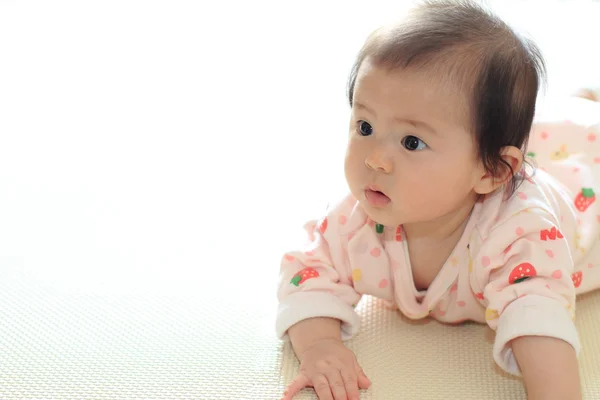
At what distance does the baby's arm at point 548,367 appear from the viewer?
2.99ft

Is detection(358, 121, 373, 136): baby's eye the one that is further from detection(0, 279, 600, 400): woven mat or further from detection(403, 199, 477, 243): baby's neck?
detection(0, 279, 600, 400): woven mat

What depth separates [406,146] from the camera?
0.93 meters

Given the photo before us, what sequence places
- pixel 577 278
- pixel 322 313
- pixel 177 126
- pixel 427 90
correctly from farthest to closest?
pixel 177 126, pixel 577 278, pixel 322 313, pixel 427 90

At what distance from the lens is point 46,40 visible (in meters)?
2.00

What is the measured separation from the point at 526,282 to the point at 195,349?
0.41 meters

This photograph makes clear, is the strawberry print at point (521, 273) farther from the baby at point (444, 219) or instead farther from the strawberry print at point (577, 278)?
the strawberry print at point (577, 278)

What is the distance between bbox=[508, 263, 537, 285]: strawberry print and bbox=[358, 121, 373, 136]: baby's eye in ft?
0.77

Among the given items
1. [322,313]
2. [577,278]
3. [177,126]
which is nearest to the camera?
[322,313]

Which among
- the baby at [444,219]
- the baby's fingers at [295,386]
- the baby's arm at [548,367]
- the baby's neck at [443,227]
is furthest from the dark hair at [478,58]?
the baby's fingers at [295,386]

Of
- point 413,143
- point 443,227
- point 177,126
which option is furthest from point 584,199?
point 177,126

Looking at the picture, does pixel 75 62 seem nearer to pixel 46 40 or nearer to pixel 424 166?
pixel 46 40

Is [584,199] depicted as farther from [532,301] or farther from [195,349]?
[195,349]

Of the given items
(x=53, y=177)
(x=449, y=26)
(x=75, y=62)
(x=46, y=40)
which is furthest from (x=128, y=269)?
(x=46, y=40)

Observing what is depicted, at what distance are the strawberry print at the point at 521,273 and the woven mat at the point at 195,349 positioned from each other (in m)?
0.12
